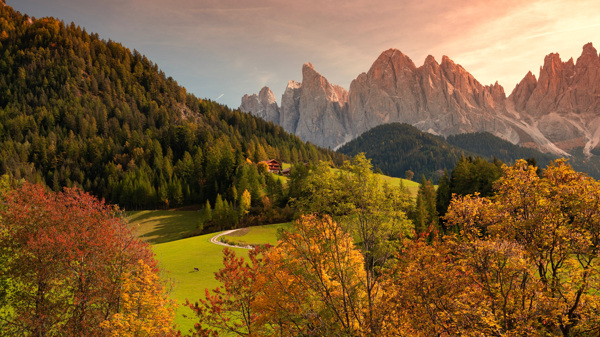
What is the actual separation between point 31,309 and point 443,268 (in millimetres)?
21056

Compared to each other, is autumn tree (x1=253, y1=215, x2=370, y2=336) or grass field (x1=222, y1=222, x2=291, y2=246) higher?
autumn tree (x1=253, y1=215, x2=370, y2=336)

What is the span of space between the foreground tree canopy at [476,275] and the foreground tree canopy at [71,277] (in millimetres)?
4425

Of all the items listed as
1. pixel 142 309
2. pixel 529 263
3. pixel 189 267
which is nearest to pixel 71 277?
pixel 142 309

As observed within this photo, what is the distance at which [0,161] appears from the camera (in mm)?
98875

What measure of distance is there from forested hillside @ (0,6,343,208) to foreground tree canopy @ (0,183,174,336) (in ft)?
200

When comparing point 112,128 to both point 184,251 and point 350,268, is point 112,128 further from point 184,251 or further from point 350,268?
point 350,268

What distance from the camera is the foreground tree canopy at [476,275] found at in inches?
409

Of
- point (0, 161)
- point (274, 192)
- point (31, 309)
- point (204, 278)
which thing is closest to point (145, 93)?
point (0, 161)

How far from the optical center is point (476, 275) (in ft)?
42.2

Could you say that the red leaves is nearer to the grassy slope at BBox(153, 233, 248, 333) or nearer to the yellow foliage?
the yellow foliage

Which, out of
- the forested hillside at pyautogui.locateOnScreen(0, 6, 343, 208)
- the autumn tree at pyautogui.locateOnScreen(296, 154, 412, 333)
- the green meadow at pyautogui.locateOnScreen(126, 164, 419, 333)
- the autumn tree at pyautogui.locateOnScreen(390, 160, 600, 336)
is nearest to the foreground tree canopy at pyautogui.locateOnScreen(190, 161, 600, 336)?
the autumn tree at pyautogui.locateOnScreen(390, 160, 600, 336)

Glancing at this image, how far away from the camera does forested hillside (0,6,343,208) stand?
97.9 metres

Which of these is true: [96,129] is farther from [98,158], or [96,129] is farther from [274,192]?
[274,192]

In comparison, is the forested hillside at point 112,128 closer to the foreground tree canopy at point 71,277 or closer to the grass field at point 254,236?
the grass field at point 254,236
